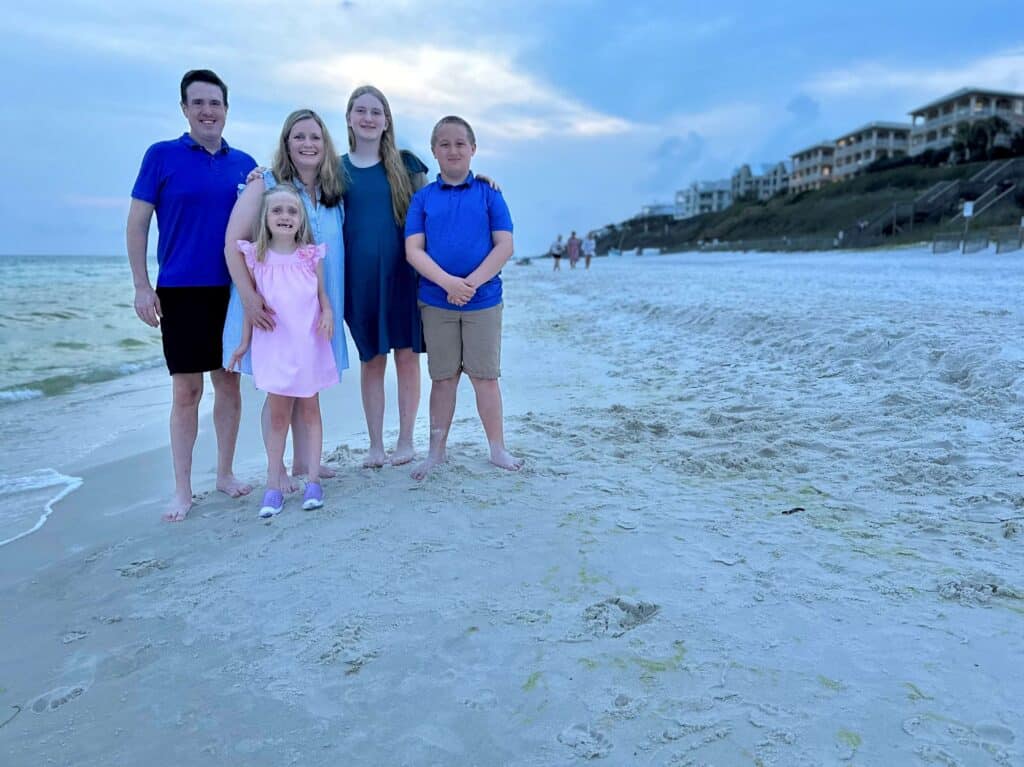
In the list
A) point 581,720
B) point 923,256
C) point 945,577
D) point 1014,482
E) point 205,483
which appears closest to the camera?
point 581,720

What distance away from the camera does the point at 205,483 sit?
3760 mm

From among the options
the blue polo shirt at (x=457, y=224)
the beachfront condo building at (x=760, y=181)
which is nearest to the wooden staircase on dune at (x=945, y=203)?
the blue polo shirt at (x=457, y=224)

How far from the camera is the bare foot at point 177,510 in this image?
3.12m

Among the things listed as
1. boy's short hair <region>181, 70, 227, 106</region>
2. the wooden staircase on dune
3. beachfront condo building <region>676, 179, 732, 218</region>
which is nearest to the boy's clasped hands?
boy's short hair <region>181, 70, 227, 106</region>

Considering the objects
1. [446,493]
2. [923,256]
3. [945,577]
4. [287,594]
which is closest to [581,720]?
[287,594]

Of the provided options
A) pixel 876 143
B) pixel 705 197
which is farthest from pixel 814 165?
pixel 705 197

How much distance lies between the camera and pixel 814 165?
83.2 meters

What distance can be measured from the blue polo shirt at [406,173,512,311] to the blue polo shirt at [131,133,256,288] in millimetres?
918

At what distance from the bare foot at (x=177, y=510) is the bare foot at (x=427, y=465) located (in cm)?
110

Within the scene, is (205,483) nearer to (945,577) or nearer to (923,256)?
(945,577)

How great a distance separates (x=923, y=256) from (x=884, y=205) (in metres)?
24.6

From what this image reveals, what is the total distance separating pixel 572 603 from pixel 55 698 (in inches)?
59.1

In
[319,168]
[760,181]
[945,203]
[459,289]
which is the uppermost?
[760,181]

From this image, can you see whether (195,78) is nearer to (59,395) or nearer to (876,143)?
(59,395)
